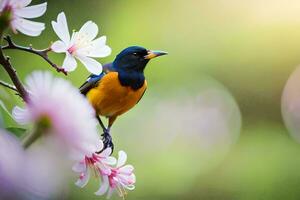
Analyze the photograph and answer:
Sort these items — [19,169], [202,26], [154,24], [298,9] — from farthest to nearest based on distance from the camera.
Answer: [298,9] < [202,26] < [154,24] < [19,169]

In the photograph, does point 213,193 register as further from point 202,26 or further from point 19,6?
point 19,6

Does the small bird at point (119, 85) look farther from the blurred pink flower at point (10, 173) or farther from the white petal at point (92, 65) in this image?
the blurred pink flower at point (10, 173)

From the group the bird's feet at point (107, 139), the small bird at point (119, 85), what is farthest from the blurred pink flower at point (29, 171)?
the small bird at point (119, 85)

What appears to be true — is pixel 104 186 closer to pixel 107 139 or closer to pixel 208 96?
pixel 107 139

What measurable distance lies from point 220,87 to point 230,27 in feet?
0.67

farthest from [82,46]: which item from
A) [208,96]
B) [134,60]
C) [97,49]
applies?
[208,96]

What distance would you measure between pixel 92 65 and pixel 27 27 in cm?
6

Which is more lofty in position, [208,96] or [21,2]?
[208,96]

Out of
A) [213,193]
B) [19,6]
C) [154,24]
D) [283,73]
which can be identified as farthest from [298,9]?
[19,6]

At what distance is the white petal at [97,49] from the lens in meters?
0.30

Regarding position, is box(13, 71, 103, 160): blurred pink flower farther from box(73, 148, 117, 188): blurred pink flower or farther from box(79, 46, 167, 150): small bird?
box(79, 46, 167, 150): small bird

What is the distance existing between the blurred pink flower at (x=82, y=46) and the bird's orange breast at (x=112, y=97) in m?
0.23

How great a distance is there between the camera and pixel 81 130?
7.1 inches

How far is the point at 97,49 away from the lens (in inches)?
12.0
